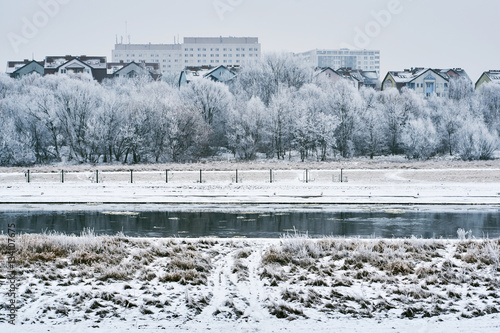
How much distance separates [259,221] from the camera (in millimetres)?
16828

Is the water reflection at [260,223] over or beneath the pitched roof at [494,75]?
beneath

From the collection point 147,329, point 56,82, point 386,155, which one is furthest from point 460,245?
point 56,82

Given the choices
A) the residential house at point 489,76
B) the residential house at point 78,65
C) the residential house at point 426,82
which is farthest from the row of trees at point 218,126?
the residential house at point 489,76

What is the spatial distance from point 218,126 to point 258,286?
6278 centimetres

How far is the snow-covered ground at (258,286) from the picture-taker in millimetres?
7391

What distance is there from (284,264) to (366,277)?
66.9 inches

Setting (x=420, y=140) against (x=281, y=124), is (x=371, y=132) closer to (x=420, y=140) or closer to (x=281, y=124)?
(x=420, y=140)

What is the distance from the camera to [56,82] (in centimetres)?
7775

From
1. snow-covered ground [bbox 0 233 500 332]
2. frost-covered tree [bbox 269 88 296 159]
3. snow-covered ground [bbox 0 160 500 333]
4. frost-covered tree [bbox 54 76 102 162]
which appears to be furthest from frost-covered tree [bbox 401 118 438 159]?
snow-covered ground [bbox 0 233 500 332]

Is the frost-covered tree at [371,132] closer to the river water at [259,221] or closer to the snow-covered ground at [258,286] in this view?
the river water at [259,221]

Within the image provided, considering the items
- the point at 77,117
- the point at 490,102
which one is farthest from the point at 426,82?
the point at 77,117

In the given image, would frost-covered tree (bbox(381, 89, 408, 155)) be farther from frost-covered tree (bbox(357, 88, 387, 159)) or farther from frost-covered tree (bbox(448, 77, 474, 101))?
frost-covered tree (bbox(448, 77, 474, 101))

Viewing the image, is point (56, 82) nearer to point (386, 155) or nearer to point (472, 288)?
point (386, 155)

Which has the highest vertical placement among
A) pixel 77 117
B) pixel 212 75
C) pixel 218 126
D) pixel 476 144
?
pixel 212 75
